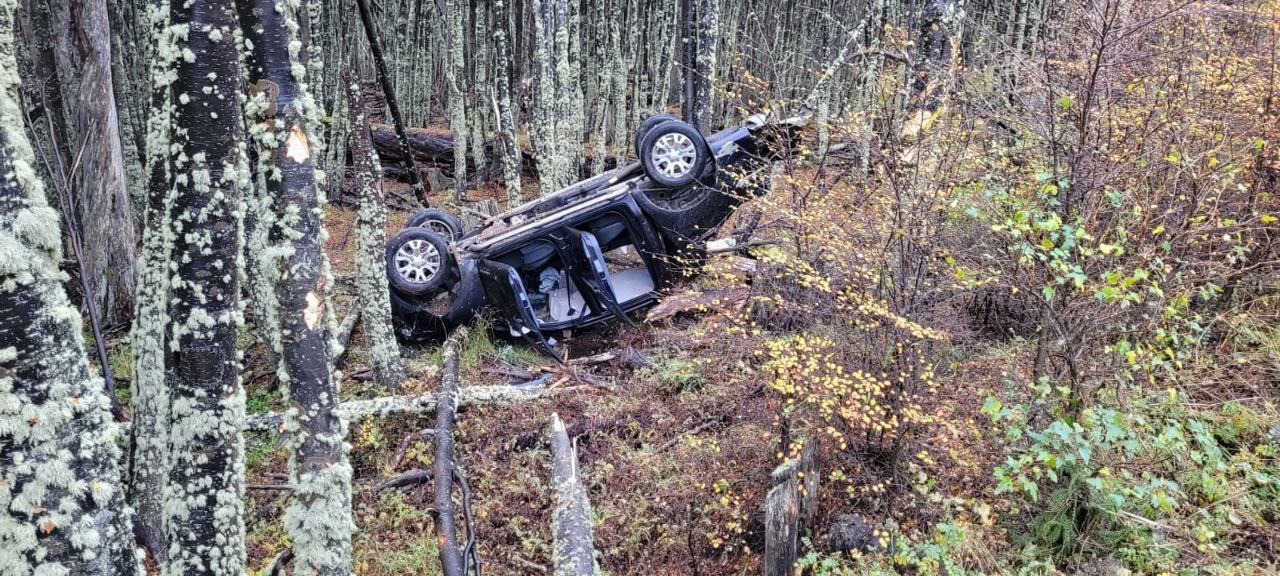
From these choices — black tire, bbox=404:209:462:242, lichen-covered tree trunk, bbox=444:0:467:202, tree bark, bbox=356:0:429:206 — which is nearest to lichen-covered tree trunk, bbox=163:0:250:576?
tree bark, bbox=356:0:429:206

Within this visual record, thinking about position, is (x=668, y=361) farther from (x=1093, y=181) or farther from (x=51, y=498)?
(x=51, y=498)

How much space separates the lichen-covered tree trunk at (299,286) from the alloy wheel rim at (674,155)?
17.7ft

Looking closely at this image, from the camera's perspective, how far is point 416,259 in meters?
8.42

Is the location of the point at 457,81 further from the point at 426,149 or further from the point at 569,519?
the point at 569,519

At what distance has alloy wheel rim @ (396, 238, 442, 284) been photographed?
27.6 ft

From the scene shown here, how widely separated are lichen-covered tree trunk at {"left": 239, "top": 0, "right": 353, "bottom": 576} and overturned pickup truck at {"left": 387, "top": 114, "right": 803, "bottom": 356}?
14.3 feet

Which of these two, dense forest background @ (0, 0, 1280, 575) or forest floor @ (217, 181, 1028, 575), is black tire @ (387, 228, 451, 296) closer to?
dense forest background @ (0, 0, 1280, 575)

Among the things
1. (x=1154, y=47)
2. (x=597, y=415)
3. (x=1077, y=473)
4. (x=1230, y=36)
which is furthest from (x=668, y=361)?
(x=1230, y=36)

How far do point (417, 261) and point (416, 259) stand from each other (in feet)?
0.09

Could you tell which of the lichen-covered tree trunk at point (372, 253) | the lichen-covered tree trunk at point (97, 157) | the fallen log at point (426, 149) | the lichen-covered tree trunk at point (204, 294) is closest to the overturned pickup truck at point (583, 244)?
the lichen-covered tree trunk at point (372, 253)

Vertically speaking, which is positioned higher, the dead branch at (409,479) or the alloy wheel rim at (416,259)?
the alloy wheel rim at (416,259)

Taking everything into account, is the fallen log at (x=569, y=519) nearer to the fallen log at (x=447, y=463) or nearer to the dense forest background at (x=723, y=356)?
the dense forest background at (x=723, y=356)

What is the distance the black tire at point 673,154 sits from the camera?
834 centimetres

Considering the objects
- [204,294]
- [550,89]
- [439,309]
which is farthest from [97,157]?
[204,294]
